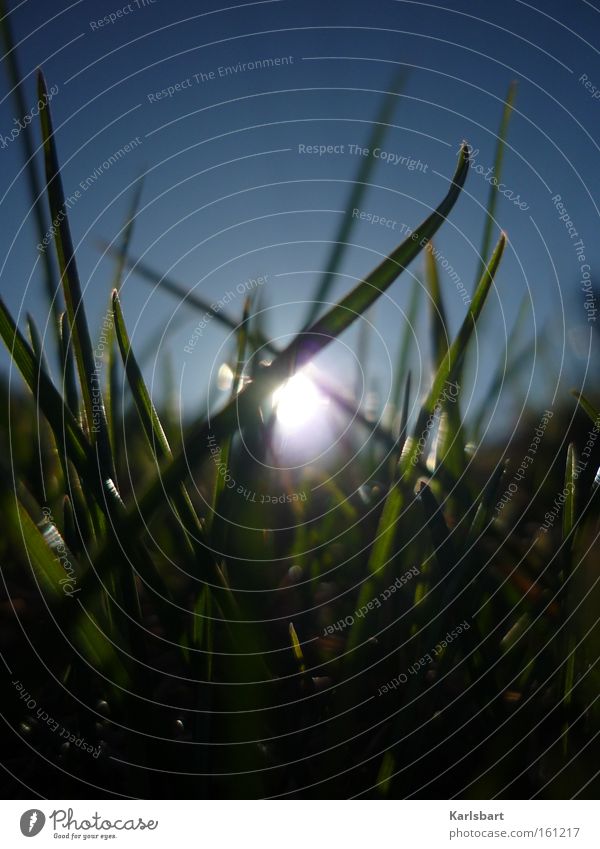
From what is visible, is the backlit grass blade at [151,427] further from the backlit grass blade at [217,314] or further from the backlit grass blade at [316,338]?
the backlit grass blade at [217,314]

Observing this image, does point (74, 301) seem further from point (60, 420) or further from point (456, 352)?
point (456, 352)

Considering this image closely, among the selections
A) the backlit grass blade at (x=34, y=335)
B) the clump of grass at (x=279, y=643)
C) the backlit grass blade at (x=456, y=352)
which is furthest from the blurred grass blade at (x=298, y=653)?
the backlit grass blade at (x=34, y=335)

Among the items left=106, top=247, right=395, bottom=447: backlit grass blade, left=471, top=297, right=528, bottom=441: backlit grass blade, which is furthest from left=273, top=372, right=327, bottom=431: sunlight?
left=471, top=297, right=528, bottom=441: backlit grass blade

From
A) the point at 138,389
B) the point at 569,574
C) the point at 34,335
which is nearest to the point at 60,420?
the point at 138,389

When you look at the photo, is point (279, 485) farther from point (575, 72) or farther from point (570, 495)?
point (575, 72)

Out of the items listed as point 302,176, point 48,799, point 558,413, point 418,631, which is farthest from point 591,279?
point 48,799

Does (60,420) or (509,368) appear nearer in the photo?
(60,420)

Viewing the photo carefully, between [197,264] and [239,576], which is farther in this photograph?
[197,264]

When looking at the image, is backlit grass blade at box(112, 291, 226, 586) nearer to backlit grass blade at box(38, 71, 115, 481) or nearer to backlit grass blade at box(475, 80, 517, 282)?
backlit grass blade at box(38, 71, 115, 481)
